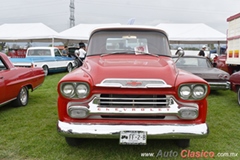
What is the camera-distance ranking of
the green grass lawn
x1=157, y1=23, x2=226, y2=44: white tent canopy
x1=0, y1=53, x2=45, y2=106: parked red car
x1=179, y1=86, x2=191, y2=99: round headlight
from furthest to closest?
x1=157, y1=23, x2=226, y2=44: white tent canopy < x1=0, y1=53, x2=45, y2=106: parked red car < the green grass lawn < x1=179, y1=86, x2=191, y2=99: round headlight

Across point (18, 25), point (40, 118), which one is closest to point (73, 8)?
point (18, 25)

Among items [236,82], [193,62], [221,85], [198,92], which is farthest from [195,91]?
[193,62]

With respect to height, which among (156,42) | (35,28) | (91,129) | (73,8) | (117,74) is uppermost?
(73,8)

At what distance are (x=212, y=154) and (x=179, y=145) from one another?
18.8 inches

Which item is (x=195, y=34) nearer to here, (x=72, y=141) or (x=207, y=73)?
(x=207, y=73)

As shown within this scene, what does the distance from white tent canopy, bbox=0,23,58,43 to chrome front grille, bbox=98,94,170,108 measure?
16.8m

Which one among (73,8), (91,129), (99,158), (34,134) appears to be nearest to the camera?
(91,129)

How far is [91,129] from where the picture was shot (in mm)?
2738

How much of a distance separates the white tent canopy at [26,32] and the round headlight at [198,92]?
56.1 ft

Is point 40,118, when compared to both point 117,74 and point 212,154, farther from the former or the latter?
point 212,154

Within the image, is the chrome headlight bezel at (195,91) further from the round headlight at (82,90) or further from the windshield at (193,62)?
the windshield at (193,62)

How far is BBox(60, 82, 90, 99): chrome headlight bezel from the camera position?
282cm

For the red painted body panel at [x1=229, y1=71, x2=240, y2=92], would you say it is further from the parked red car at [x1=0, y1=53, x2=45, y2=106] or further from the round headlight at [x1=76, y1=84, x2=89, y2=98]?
the parked red car at [x1=0, y1=53, x2=45, y2=106]

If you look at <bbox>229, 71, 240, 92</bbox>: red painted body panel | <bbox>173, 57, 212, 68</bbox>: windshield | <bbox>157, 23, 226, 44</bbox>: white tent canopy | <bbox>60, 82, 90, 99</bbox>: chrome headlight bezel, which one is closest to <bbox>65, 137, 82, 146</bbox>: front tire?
<bbox>60, 82, 90, 99</bbox>: chrome headlight bezel
